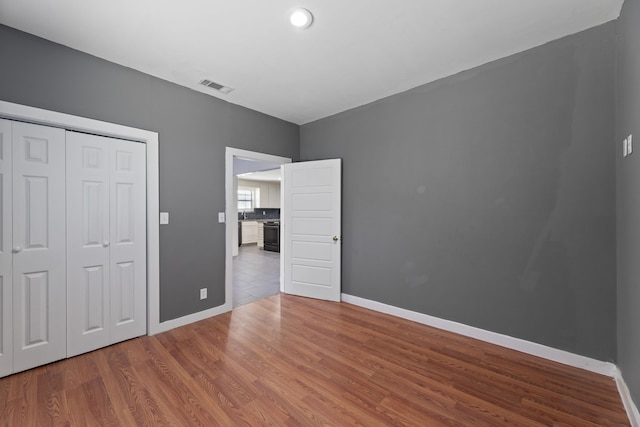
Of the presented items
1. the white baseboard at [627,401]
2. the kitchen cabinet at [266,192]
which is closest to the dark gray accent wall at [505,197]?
the white baseboard at [627,401]

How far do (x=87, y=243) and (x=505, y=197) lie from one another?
3904 mm

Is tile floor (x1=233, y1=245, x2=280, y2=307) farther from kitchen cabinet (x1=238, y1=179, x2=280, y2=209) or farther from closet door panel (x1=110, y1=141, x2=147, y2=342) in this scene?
kitchen cabinet (x1=238, y1=179, x2=280, y2=209)

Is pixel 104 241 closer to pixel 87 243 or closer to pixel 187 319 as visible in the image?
pixel 87 243

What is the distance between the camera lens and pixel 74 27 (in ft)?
6.68

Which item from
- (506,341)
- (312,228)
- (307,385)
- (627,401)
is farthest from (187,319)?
(627,401)

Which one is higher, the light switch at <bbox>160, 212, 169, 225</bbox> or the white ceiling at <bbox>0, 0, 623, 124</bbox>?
the white ceiling at <bbox>0, 0, 623, 124</bbox>

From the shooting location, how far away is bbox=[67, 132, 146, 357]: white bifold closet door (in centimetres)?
231

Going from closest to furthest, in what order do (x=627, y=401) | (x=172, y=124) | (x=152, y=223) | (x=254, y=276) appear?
(x=627, y=401)
(x=152, y=223)
(x=172, y=124)
(x=254, y=276)

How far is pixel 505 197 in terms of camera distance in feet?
8.11

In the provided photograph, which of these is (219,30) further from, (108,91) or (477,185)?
(477,185)

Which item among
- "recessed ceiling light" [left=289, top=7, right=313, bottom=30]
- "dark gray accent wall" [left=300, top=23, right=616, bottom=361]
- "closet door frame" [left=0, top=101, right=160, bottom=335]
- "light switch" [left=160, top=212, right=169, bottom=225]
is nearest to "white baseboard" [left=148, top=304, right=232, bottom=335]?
"closet door frame" [left=0, top=101, right=160, bottom=335]

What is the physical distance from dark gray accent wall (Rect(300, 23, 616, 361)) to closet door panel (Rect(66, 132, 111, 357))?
285cm

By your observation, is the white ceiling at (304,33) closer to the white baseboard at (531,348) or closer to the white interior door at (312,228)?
the white interior door at (312,228)

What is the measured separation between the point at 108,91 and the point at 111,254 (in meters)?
1.55
